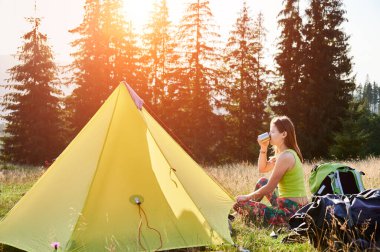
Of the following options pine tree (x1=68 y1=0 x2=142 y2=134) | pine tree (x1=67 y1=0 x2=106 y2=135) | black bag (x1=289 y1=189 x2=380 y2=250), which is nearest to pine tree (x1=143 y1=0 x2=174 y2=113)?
pine tree (x1=68 y1=0 x2=142 y2=134)

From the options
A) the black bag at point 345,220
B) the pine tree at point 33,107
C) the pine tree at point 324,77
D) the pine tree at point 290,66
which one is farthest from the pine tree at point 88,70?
the black bag at point 345,220

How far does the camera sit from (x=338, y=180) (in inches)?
213

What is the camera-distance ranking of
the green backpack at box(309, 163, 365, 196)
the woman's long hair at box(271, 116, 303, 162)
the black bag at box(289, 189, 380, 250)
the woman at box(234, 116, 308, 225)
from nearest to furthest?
the black bag at box(289, 189, 380, 250), the green backpack at box(309, 163, 365, 196), the woman at box(234, 116, 308, 225), the woman's long hair at box(271, 116, 303, 162)

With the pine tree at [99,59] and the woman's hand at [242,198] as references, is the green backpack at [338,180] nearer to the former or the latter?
the woman's hand at [242,198]

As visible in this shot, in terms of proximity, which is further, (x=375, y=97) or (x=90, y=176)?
(x=375, y=97)

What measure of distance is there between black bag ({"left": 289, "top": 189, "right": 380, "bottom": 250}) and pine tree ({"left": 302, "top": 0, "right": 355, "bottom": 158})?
21.7 meters

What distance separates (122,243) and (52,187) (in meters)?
1.32

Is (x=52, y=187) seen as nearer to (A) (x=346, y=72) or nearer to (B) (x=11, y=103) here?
(B) (x=11, y=103)

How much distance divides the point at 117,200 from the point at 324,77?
23.8 meters

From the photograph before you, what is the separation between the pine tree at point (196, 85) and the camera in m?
25.7

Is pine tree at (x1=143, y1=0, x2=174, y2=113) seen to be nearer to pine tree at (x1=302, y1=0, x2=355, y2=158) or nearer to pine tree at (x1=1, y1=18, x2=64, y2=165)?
pine tree at (x1=1, y1=18, x2=64, y2=165)

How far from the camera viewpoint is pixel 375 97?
115 meters

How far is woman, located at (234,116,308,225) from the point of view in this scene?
18.4 feet

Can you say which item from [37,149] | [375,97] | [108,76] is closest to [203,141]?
[108,76]
